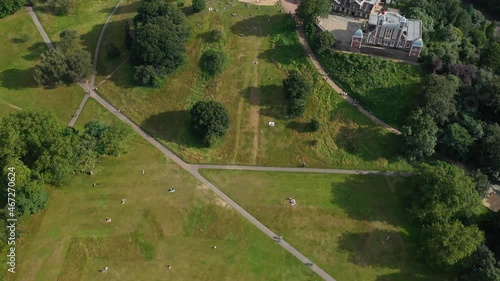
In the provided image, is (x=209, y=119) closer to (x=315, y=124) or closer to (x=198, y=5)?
(x=315, y=124)

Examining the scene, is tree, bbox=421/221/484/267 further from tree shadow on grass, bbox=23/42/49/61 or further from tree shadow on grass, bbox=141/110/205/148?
tree shadow on grass, bbox=23/42/49/61

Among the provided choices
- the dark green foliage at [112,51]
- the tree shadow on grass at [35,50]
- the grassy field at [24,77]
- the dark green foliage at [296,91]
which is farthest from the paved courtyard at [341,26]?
the tree shadow on grass at [35,50]

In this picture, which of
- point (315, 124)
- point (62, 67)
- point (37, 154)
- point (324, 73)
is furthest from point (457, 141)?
point (62, 67)

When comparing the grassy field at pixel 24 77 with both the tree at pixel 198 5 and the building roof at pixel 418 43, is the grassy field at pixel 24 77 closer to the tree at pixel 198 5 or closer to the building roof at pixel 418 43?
the tree at pixel 198 5

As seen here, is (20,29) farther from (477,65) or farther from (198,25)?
(477,65)

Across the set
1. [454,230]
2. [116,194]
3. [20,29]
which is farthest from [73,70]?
[454,230]

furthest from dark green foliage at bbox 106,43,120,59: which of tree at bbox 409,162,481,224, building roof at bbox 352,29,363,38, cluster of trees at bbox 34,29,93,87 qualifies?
tree at bbox 409,162,481,224
